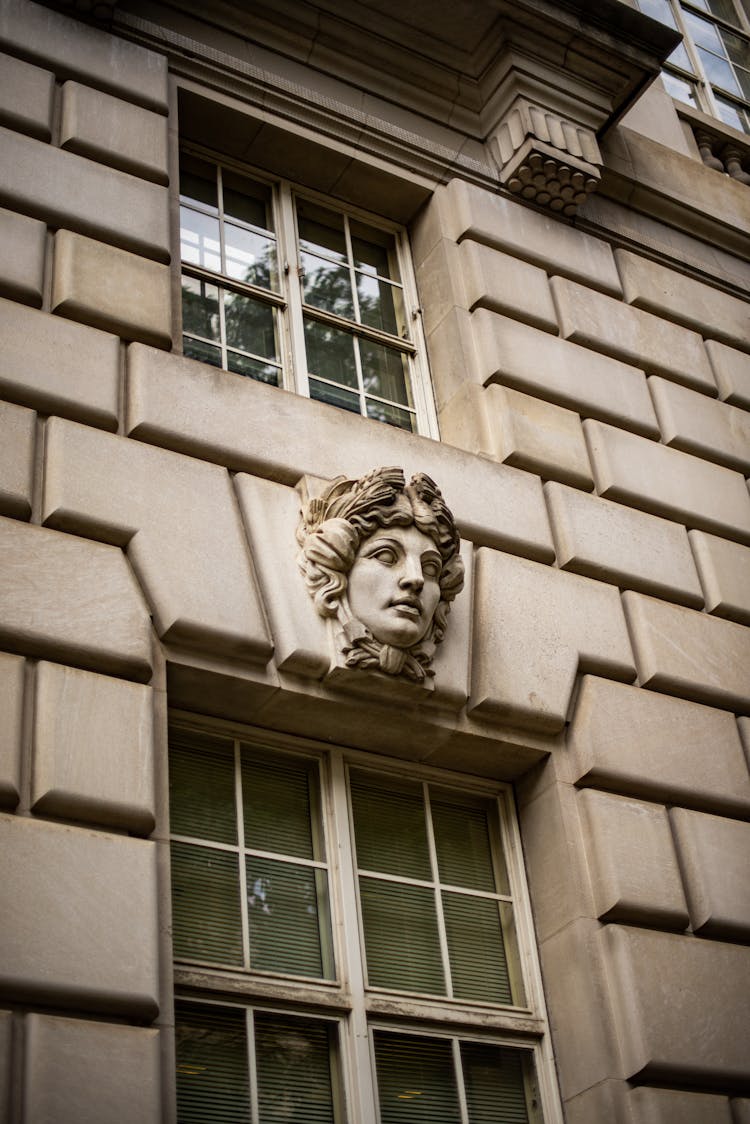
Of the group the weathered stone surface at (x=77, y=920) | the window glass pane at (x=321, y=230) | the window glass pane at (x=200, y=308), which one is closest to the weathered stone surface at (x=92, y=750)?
the weathered stone surface at (x=77, y=920)

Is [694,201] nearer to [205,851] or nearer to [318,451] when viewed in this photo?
[318,451]

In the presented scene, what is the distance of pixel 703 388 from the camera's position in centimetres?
1159

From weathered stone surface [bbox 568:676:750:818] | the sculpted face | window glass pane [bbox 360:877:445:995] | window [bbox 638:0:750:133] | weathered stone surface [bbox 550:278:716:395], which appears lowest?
window glass pane [bbox 360:877:445:995]

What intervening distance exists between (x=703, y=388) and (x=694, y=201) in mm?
2093

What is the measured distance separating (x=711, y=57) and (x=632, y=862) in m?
10.6

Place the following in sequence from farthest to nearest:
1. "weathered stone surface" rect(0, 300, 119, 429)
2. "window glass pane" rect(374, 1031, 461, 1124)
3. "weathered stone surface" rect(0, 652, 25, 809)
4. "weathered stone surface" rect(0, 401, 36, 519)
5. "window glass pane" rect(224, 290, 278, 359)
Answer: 1. "window glass pane" rect(224, 290, 278, 359)
2. "weathered stone surface" rect(0, 300, 119, 429)
3. "weathered stone surface" rect(0, 401, 36, 519)
4. "window glass pane" rect(374, 1031, 461, 1124)
5. "weathered stone surface" rect(0, 652, 25, 809)

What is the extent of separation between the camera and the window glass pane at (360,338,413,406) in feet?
34.4

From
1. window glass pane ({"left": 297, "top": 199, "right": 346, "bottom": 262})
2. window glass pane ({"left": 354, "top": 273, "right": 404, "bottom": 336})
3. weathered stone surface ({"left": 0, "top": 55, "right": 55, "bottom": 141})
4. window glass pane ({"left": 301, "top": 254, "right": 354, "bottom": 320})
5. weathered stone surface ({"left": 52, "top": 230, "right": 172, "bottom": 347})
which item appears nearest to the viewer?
weathered stone surface ({"left": 52, "top": 230, "right": 172, "bottom": 347})

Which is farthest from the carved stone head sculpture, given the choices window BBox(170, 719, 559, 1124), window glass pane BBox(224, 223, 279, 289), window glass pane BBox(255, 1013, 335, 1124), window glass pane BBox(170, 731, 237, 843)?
window glass pane BBox(224, 223, 279, 289)

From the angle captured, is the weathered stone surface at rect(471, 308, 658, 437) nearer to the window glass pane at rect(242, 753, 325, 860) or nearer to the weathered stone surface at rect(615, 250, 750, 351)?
the weathered stone surface at rect(615, 250, 750, 351)

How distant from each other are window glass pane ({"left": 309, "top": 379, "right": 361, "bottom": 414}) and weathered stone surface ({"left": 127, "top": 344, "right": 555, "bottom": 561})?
0.75 meters

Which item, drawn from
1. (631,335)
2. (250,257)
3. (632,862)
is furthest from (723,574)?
(250,257)

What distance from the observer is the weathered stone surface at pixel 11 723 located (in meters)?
6.57

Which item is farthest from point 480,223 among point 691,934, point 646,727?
point 691,934
